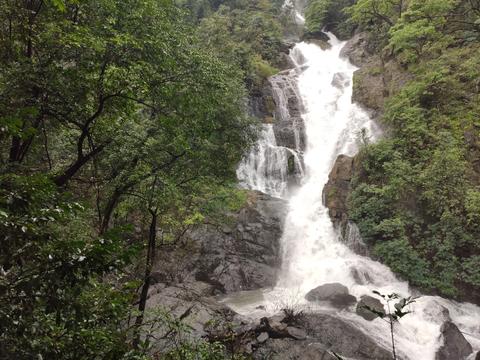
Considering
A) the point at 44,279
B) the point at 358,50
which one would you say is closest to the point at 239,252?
the point at 44,279

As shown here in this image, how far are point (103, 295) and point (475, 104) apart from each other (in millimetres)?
18929

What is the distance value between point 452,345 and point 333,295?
3.95m

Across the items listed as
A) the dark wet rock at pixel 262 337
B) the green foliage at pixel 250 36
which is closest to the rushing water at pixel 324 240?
the dark wet rock at pixel 262 337

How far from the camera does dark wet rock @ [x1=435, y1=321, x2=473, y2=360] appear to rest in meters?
9.98

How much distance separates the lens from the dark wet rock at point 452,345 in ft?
32.8

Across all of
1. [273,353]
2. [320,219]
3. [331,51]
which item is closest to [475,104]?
[320,219]

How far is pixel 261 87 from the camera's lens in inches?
1171

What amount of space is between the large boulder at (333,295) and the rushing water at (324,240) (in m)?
0.46

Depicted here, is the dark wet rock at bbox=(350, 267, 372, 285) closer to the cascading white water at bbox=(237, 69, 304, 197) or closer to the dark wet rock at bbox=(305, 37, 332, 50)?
the cascading white water at bbox=(237, 69, 304, 197)

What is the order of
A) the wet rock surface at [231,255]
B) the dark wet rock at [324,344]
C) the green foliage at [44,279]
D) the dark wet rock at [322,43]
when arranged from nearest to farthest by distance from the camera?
the green foliage at [44,279]
the dark wet rock at [324,344]
the wet rock surface at [231,255]
the dark wet rock at [322,43]

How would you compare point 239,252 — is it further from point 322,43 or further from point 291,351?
point 322,43

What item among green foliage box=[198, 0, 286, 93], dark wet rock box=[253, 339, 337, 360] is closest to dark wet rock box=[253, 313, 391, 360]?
dark wet rock box=[253, 339, 337, 360]

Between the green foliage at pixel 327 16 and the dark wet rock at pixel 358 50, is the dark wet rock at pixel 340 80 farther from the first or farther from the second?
the green foliage at pixel 327 16

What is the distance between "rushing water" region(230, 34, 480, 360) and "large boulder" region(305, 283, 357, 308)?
46 centimetres
